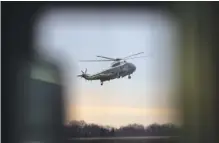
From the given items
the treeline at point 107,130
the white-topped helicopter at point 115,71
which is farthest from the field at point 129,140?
the white-topped helicopter at point 115,71

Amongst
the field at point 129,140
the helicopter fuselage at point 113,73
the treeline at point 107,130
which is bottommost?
the field at point 129,140

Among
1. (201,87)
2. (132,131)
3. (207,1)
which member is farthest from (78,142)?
(207,1)

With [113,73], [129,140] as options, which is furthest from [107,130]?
[113,73]

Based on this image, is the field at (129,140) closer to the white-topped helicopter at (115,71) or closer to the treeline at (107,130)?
the treeline at (107,130)

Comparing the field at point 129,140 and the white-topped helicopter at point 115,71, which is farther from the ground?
the white-topped helicopter at point 115,71

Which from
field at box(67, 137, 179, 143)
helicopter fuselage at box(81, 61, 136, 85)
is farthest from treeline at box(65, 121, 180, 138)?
helicopter fuselage at box(81, 61, 136, 85)

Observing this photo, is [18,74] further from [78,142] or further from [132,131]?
[132,131]

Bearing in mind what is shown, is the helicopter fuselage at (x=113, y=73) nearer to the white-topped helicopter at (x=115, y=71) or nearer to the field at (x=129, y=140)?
the white-topped helicopter at (x=115, y=71)

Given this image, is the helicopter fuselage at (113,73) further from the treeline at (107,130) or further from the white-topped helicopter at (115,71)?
the treeline at (107,130)

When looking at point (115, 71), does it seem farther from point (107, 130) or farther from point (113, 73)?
point (107, 130)
